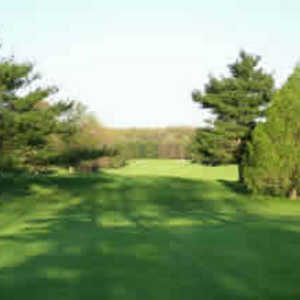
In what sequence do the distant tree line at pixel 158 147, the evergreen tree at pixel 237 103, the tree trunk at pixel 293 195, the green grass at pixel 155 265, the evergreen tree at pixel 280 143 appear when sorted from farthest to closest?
the distant tree line at pixel 158 147
the evergreen tree at pixel 237 103
the tree trunk at pixel 293 195
the evergreen tree at pixel 280 143
the green grass at pixel 155 265

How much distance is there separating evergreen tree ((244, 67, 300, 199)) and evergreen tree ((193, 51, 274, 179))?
32.1ft

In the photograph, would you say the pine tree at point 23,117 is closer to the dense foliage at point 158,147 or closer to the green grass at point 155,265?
the green grass at point 155,265

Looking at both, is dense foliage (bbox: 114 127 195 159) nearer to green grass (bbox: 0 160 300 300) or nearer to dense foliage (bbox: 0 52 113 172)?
dense foliage (bbox: 0 52 113 172)

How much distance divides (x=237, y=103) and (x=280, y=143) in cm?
1251

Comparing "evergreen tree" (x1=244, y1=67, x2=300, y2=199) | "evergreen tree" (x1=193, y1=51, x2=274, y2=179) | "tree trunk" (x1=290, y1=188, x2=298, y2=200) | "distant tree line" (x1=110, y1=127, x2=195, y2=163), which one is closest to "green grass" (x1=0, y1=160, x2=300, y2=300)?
"evergreen tree" (x1=244, y1=67, x2=300, y2=199)

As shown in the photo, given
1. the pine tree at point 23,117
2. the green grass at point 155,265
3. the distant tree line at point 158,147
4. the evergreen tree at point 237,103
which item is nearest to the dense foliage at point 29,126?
the pine tree at point 23,117

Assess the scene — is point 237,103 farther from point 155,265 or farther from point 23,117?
point 155,265

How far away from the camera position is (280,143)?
32.0m

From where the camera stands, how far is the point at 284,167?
31.9m

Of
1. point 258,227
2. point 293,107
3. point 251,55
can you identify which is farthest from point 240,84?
point 258,227

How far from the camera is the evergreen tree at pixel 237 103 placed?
142 ft

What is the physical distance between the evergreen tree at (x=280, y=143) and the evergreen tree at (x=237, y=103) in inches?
385

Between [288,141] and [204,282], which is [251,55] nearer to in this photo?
[288,141]

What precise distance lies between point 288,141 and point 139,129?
77724 mm
